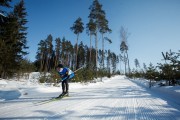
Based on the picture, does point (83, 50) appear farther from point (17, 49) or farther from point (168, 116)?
point (168, 116)

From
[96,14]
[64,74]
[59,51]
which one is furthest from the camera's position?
[59,51]

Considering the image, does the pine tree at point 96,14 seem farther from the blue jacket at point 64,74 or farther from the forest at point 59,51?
the blue jacket at point 64,74

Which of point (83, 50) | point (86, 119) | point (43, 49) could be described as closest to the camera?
point (86, 119)

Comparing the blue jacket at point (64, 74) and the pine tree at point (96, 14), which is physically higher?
the pine tree at point (96, 14)

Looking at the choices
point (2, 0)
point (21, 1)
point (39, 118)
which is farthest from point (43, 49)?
point (39, 118)

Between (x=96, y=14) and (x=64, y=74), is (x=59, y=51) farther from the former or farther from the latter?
(x=64, y=74)

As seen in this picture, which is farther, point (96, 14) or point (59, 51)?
point (59, 51)

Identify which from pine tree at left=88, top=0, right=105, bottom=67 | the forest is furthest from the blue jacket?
pine tree at left=88, top=0, right=105, bottom=67

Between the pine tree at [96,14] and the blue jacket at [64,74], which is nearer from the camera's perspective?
the blue jacket at [64,74]

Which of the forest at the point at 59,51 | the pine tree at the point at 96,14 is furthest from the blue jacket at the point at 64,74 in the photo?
the pine tree at the point at 96,14

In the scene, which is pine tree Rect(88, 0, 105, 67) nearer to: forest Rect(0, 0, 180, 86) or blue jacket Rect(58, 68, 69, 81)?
forest Rect(0, 0, 180, 86)

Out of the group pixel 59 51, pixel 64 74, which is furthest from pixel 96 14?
pixel 59 51

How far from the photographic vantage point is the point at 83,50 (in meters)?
74.8

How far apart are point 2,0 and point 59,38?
2099 inches
